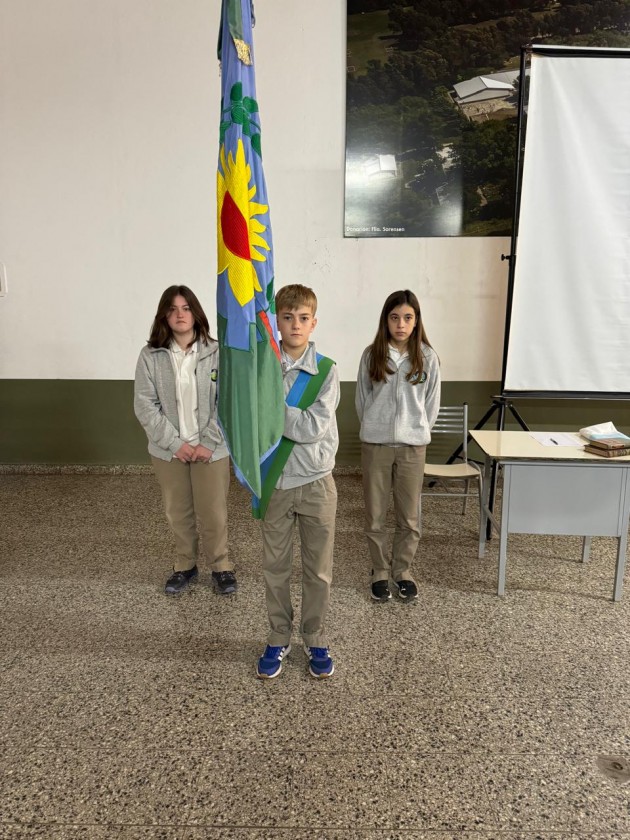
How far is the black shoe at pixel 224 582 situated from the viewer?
9.10ft

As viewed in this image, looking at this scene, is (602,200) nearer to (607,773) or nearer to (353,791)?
(607,773)

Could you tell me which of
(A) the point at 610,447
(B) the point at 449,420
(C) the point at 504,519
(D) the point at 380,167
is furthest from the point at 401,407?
(D) the point at 380,167

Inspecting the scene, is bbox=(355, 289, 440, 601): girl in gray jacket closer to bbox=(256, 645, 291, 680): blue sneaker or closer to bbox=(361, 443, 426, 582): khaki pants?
bbox=(361, 443, 426, 582): khaki pants

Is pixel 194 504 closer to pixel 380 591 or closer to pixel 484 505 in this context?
pixel 380 591

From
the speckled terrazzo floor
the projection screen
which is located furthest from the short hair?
the projection screen

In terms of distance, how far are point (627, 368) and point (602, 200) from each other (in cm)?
118

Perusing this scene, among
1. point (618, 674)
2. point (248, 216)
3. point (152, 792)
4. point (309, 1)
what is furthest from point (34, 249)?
point (618, 674)

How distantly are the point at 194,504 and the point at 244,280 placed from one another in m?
1.31

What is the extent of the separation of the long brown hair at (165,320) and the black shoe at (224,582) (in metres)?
1.15

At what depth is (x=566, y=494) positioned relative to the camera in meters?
2.69

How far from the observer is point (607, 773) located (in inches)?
67.7

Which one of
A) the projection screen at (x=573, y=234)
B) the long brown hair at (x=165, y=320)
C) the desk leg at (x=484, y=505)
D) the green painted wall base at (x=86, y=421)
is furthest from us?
the green painted wall base at (x=86, y=421)

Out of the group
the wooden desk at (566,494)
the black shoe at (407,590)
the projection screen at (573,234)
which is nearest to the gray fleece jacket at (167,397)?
the black shoe at (407,590)

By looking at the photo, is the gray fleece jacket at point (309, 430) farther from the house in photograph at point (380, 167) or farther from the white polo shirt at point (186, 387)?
the house in photograph at point (380, 167)
